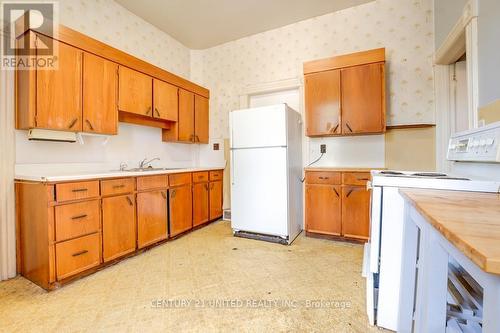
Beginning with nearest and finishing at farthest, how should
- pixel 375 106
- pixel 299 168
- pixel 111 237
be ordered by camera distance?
pixel 111 237, pixel 375 106, pixel 299 168

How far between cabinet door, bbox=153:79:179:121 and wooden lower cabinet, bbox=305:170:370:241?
6.47 feet

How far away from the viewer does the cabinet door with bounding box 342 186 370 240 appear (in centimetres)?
263

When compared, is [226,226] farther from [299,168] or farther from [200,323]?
[200,323]

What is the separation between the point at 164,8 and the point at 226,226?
9.80 ft

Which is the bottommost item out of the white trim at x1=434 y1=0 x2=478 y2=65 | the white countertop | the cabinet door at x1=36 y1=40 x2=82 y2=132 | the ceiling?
the white countertop

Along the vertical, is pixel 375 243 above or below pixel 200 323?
above

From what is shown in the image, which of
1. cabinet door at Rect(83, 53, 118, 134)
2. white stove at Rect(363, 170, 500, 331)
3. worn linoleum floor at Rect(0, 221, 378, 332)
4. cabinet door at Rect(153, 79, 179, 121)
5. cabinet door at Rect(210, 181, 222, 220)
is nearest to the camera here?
white stove at Rect(363, 170, 500, 331)

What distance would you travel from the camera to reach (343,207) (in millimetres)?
2738

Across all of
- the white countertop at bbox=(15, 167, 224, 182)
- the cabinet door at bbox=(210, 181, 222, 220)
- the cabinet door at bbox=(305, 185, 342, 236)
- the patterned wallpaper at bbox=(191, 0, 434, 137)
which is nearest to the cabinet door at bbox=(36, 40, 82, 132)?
the white countertop at bbox=(15, 167, 224, 182)

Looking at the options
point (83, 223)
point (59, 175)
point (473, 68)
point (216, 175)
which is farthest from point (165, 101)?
point (473, 68)

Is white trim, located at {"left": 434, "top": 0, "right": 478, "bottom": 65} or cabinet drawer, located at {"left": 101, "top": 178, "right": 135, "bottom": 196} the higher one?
white trim, located at {"left": 434, "top": 0, "right": 478, "bottom": 65}

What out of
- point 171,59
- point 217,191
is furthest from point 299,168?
point 171,59

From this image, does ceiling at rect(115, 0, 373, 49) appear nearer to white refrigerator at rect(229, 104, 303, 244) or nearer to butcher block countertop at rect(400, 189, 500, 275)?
white refrigerator at rect(229, 104, 303, 244)

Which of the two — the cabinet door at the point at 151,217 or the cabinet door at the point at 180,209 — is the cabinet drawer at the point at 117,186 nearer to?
the cabinet door at the point at 151,217
